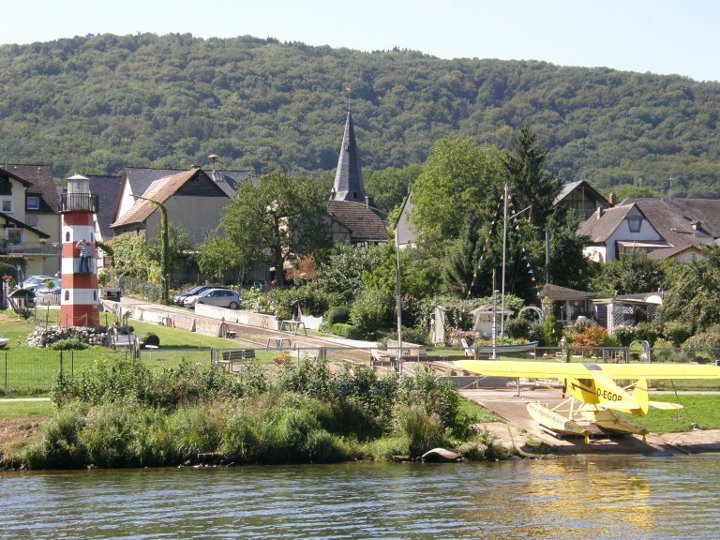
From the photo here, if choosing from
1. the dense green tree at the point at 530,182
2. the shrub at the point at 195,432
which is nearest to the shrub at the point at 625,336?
the dense green tree at the point at 530,182

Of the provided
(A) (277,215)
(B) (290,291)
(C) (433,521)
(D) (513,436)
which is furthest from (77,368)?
(A) (277,215)

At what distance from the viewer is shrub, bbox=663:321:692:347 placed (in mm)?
52156

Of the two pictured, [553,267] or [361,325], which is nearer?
[361,325]

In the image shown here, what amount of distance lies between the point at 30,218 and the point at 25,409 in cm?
6031

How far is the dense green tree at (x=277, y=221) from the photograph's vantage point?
74.9 m

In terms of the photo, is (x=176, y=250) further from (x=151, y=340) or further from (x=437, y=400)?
(x=437, y=400)

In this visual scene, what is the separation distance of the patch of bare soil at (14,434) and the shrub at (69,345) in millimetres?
12392

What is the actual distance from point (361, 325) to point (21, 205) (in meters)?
42.1

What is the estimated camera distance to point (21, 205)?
289ft

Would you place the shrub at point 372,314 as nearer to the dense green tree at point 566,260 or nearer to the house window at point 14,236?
the dense green tree at point 566,260

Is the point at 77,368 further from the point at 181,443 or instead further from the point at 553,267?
the point at 553,267

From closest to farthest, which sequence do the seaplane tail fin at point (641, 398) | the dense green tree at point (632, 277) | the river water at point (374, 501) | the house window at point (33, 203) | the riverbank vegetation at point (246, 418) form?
the river water at point (374, 501)
the riverbank vegetation at point (246, 418)
the seaplane tail fin at point (641, 398)
the dense green tree at point (632, 277)
the house window at point (33, 203)

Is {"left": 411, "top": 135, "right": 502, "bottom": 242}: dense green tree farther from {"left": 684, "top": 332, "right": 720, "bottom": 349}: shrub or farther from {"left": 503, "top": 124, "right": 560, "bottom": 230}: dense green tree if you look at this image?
{"left": 684, "top": 332, "right": 720, "bottom": 349}: shrub

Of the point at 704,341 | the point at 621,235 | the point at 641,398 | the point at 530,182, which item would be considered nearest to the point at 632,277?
the point at 530,182
